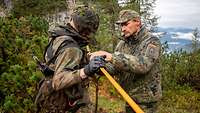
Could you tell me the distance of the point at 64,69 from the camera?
4352 mm

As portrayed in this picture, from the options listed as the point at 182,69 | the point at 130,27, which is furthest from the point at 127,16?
the point at 182,69

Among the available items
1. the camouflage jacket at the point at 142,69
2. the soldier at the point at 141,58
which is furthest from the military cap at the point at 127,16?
the camouflage jacket at the point at 142,69

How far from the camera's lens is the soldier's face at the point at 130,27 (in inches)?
225

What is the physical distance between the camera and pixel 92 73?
436 centimetres

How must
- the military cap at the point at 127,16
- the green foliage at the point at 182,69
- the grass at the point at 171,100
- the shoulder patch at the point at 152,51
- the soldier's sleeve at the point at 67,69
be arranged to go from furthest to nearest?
the green foliage at the point at 182,69
the grass at the point at 171,100
the military cap at the point at 127,16
the shoulder patch at the point at 152,51
the soldier's sleeve at the point at 67,69

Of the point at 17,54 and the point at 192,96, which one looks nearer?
the point at 17,54

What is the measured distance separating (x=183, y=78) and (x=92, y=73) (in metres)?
15.0

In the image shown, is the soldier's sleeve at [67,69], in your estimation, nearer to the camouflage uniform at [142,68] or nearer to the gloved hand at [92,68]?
the gloved hand at [92,68]

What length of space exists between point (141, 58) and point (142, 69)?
0.44ft

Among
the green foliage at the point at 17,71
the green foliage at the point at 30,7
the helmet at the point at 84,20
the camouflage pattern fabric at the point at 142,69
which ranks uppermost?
the helmet at the point at 84,20

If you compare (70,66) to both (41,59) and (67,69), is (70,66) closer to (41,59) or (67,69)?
(67,69)

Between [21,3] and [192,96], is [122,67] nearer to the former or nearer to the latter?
[192,96]

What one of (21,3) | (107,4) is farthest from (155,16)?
(21,3)

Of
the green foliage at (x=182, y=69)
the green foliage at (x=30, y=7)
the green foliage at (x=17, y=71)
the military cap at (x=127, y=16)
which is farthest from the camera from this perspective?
the green foliage at (x=30, y=7)
